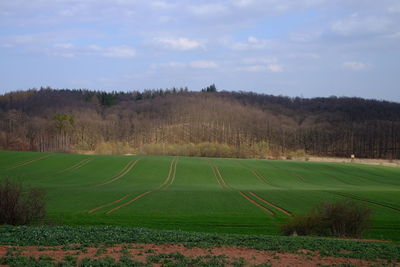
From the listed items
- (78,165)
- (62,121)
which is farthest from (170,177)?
(62,121)

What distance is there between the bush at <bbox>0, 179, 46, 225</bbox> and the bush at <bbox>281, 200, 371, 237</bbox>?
44.9 ft

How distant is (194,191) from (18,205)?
92.1 ft

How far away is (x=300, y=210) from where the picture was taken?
119ft

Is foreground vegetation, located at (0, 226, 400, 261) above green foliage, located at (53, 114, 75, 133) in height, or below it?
below

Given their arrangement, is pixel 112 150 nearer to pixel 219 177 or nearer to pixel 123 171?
pixel 123 171

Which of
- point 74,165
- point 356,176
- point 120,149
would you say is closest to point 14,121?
point 120,149

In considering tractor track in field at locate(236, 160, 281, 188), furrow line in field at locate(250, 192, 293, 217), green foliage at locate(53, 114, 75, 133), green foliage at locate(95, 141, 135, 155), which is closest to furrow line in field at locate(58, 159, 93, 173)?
tractor track in field at locate(236, 160, 281, 188)

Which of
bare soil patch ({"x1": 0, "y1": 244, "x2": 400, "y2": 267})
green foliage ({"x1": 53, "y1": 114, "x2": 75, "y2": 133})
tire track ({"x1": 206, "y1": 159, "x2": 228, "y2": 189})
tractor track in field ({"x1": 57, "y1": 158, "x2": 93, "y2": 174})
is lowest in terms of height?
tire track ({"x1": 206, "y1": 159, "x2": 228, "y2": 189})

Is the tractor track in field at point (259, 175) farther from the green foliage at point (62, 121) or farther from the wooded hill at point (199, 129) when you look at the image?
the green foliage at point (62, 121)

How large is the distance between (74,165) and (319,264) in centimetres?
6267

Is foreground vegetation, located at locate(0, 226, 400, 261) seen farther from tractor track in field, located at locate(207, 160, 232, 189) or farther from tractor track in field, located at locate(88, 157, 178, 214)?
tractor track in field, located at locate(207, 160, 232, 189)

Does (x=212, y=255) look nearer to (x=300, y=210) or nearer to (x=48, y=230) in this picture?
(x=48, y=230)

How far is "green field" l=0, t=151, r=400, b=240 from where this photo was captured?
29438 mm

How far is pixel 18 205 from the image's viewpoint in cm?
2227
